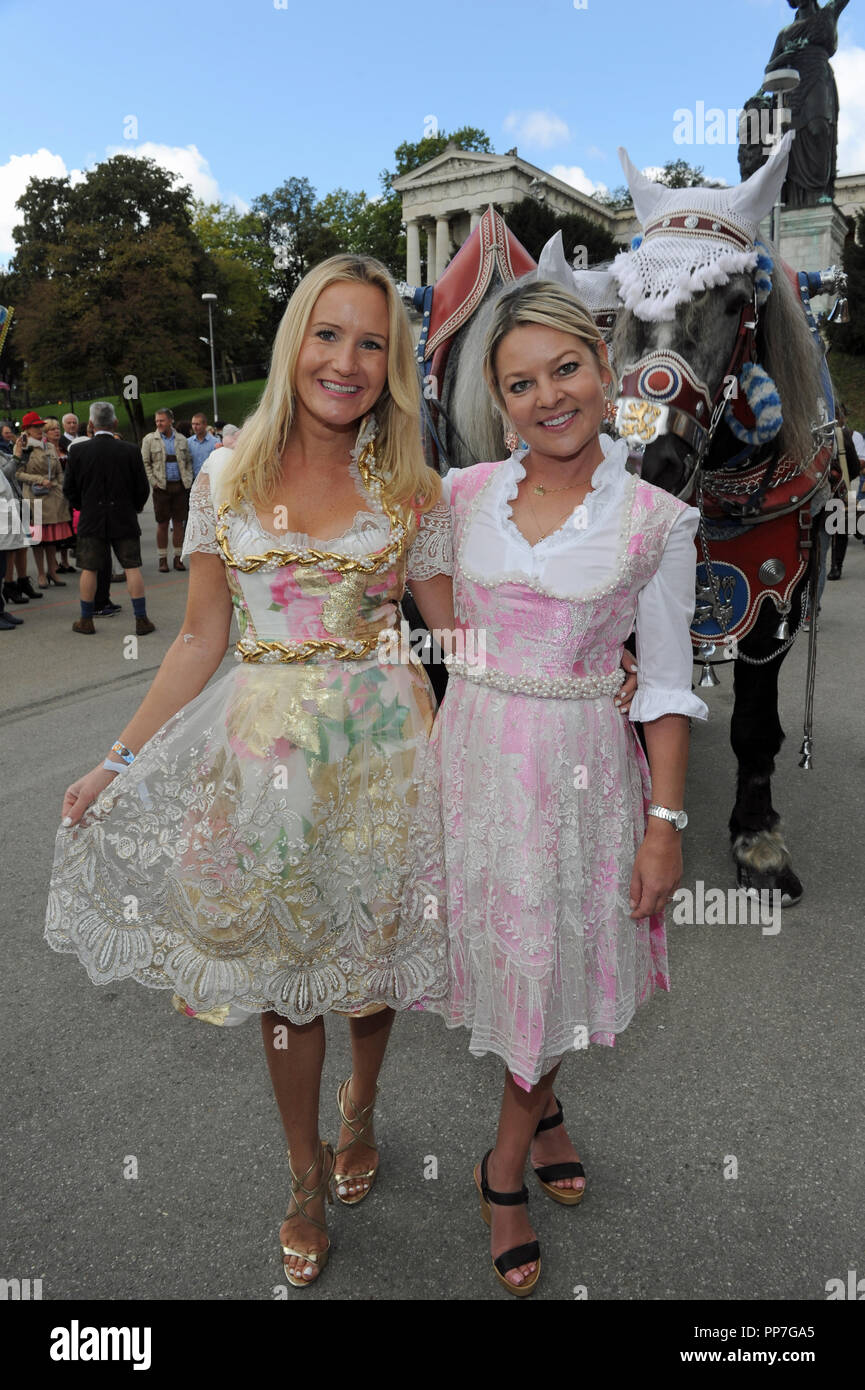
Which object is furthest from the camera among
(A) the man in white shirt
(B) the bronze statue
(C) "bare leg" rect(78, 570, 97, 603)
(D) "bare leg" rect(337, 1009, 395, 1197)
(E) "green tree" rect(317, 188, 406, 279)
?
(E) "green tree" rect(317, 188, 406, 279)

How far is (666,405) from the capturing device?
2.59 m

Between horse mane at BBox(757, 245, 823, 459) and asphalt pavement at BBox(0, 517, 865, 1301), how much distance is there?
6.00 ft

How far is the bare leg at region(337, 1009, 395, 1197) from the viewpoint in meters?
2.22

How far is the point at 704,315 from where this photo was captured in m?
2.73

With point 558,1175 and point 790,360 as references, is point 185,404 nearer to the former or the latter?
point 790,360

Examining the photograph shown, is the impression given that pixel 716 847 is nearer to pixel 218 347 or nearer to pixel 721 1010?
pixel 721 1010

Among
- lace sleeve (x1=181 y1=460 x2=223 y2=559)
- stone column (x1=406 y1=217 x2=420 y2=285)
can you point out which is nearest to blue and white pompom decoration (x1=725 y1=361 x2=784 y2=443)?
lace sleeve (x1=181 y1=460 x2=223 y2=559)

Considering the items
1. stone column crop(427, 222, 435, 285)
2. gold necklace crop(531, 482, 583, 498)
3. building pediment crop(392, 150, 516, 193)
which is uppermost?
building pediment crop(392, 150, 516, 193)

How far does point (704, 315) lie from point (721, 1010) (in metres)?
2.17

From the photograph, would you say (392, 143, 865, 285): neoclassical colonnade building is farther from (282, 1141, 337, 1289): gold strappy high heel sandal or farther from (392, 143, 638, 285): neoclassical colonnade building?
(282, 1141, 337, 1289): gold strappy high heel sandal

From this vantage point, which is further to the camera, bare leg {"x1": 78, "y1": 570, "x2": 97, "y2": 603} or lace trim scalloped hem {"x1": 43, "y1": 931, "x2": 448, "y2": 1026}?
bare leg {"x1": 78, "y1": 570, "x2": 97, "y2": 603}

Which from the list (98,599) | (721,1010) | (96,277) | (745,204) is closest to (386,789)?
(721,1010)

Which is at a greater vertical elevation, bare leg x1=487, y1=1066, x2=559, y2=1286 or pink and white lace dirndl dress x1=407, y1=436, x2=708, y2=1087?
pink and white lace dirndl dress x1=407, y1=436, x2=708, y2=1087

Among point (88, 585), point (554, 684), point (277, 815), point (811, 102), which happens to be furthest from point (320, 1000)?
point (811, 102)
